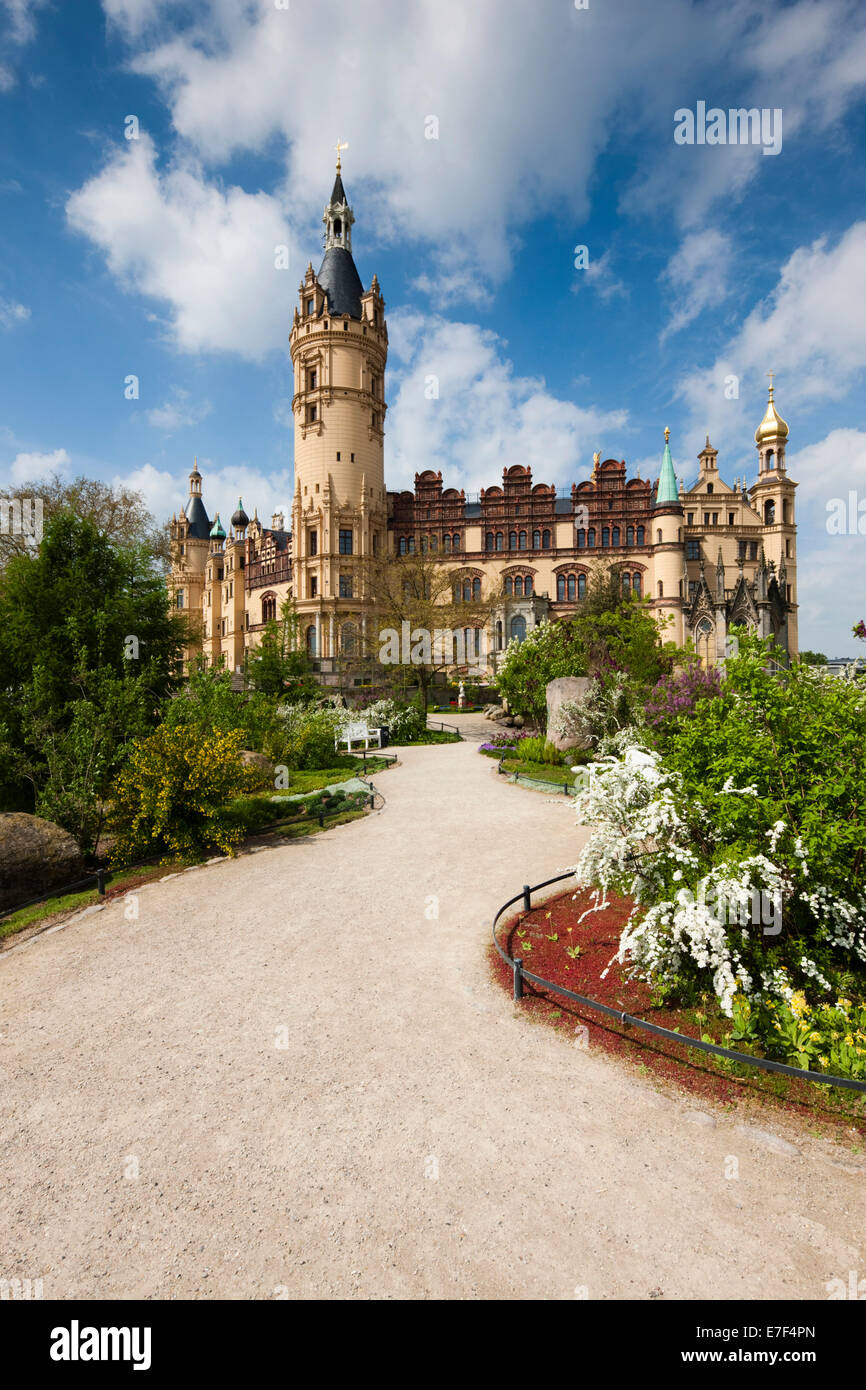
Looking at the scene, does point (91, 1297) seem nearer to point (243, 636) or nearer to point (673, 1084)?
point (673, 1084)

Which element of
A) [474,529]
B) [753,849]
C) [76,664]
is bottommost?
[753,849]

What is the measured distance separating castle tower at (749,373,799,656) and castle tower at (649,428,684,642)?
30.7ft

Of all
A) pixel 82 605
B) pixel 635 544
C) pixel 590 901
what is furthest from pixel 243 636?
pixel 590 901

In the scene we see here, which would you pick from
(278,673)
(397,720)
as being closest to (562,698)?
(397,720)

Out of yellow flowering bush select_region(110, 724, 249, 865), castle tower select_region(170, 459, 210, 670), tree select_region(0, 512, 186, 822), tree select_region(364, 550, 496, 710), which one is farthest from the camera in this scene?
castle tower select_region(170, 459, 210, 670)

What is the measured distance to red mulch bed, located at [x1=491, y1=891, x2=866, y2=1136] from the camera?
Result: 4332 millimetres

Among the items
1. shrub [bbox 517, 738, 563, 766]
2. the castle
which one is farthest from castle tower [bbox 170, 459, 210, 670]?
shrub [bbox 517, 738, 563, 766]

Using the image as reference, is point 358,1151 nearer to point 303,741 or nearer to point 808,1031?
point 808,1031

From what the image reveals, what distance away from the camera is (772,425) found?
51.3 meters

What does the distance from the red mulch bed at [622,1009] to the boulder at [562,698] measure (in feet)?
33.7

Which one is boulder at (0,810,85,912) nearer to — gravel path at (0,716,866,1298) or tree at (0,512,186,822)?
tree at (0,512,186,822)

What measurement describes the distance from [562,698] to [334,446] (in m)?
32.2

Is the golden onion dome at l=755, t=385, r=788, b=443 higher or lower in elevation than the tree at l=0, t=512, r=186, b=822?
higher

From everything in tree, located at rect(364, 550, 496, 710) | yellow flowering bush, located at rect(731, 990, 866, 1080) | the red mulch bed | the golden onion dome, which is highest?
the golden onion dome
